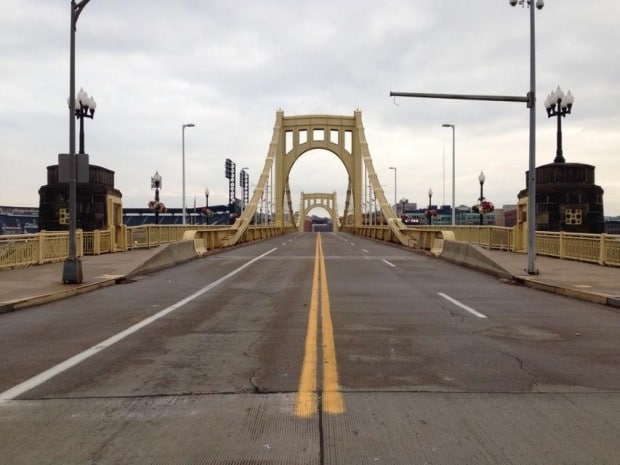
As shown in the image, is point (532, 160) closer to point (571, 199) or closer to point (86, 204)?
point (571, 199)

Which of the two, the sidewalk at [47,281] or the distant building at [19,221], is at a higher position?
the distant building at [19,221]

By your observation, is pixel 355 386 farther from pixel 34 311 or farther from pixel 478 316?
pixel 34 311

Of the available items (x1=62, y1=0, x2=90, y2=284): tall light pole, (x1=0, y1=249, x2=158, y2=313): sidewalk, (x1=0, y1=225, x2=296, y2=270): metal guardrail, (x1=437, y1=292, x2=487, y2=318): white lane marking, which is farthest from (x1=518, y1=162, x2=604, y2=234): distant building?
(x1=62, y1=0, x2=90, y2=284): tall light pole

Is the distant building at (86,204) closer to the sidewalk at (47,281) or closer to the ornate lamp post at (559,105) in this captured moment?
the sidewalk at (47,281)

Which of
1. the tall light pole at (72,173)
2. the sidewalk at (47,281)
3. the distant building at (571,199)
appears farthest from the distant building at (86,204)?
the distant building at (571,199)

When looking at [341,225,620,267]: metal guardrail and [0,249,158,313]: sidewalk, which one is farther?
[341,225,620,267]: metal guardrail

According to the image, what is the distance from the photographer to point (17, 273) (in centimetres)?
1622

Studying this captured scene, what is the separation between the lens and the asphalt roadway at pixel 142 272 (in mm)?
11617

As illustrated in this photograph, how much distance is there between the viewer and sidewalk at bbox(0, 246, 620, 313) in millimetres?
11622

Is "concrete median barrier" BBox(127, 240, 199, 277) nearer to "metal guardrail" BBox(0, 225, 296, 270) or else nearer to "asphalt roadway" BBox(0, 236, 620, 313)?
"asphalt roadway" BBox(0, 236, 620, 313)

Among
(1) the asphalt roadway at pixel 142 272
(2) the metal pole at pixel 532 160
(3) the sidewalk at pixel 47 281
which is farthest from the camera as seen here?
(2) the metal pole at pixel 532 160

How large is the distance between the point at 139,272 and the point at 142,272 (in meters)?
0.27

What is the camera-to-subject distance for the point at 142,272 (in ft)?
58.3

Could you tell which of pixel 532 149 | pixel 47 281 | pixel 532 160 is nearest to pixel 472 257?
pixel 532 160
